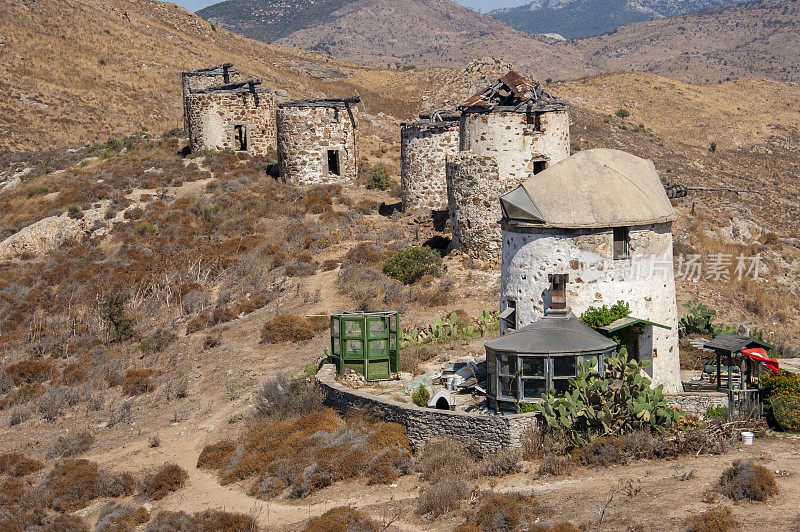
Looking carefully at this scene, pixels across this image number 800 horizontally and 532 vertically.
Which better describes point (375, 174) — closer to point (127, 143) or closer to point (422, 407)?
point (127, 143)

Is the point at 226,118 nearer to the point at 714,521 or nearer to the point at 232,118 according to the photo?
the point at 232,118

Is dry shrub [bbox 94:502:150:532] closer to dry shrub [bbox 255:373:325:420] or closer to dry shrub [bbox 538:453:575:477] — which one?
dry shrub [bbox 255:373:325:420]

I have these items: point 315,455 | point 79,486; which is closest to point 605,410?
point 315,455

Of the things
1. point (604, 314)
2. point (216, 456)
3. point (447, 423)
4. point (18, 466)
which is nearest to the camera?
point (447, 423)

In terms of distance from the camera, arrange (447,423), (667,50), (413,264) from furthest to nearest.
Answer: (667,50), (413,264), (447,423)

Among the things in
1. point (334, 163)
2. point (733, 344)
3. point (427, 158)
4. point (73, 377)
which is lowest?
point (73, 377)

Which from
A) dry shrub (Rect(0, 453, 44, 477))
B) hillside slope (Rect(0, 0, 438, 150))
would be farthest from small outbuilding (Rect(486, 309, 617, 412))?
hillside slope (Rect(0, 0, 438, 150))

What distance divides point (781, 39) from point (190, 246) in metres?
159

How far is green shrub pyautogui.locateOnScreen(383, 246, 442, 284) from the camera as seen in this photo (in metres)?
25.9

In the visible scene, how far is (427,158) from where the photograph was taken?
3089 centimetres

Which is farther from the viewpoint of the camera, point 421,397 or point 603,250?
point 603,250

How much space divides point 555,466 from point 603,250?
471cm

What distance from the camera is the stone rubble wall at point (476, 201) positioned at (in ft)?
80.7

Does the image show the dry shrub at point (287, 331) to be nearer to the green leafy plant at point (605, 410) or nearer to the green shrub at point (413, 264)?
the green shrub at point (413, 264)
